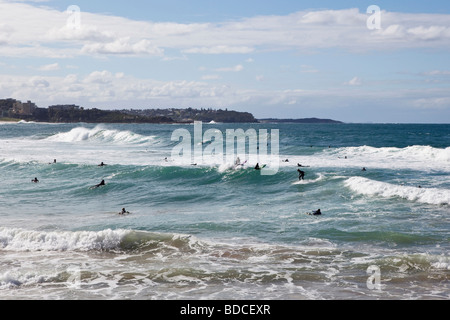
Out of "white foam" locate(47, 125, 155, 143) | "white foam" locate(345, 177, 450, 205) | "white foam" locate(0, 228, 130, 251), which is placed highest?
"white foam" locate(47, 125, 155, 143)

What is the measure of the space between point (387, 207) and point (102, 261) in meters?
12.6

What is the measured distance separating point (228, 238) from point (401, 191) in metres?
10.9

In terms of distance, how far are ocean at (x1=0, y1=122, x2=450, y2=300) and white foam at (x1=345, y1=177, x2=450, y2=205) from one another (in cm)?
8

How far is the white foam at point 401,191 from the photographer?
22434 mm

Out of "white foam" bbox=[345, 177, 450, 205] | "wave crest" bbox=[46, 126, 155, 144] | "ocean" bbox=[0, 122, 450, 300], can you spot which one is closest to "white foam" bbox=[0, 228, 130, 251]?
"ocean" bbox=[0, 122, 450, 300]

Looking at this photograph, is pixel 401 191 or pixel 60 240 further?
pixel 401 191

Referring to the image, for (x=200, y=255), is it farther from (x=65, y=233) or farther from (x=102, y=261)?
(x=65, y=233)

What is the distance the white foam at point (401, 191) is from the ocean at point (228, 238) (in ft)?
0.27

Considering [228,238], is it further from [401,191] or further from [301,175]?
[301,175]

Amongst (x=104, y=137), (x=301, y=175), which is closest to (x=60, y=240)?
(x=301, y=175)

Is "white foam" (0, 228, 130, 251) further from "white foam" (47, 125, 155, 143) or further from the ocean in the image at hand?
"white foam" (47, 125, 155, 143)

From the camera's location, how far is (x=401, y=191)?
945 inches

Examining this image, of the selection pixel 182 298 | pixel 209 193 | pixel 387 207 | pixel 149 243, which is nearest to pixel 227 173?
pixel 209 193

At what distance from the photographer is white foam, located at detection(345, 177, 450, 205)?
2243 cm
